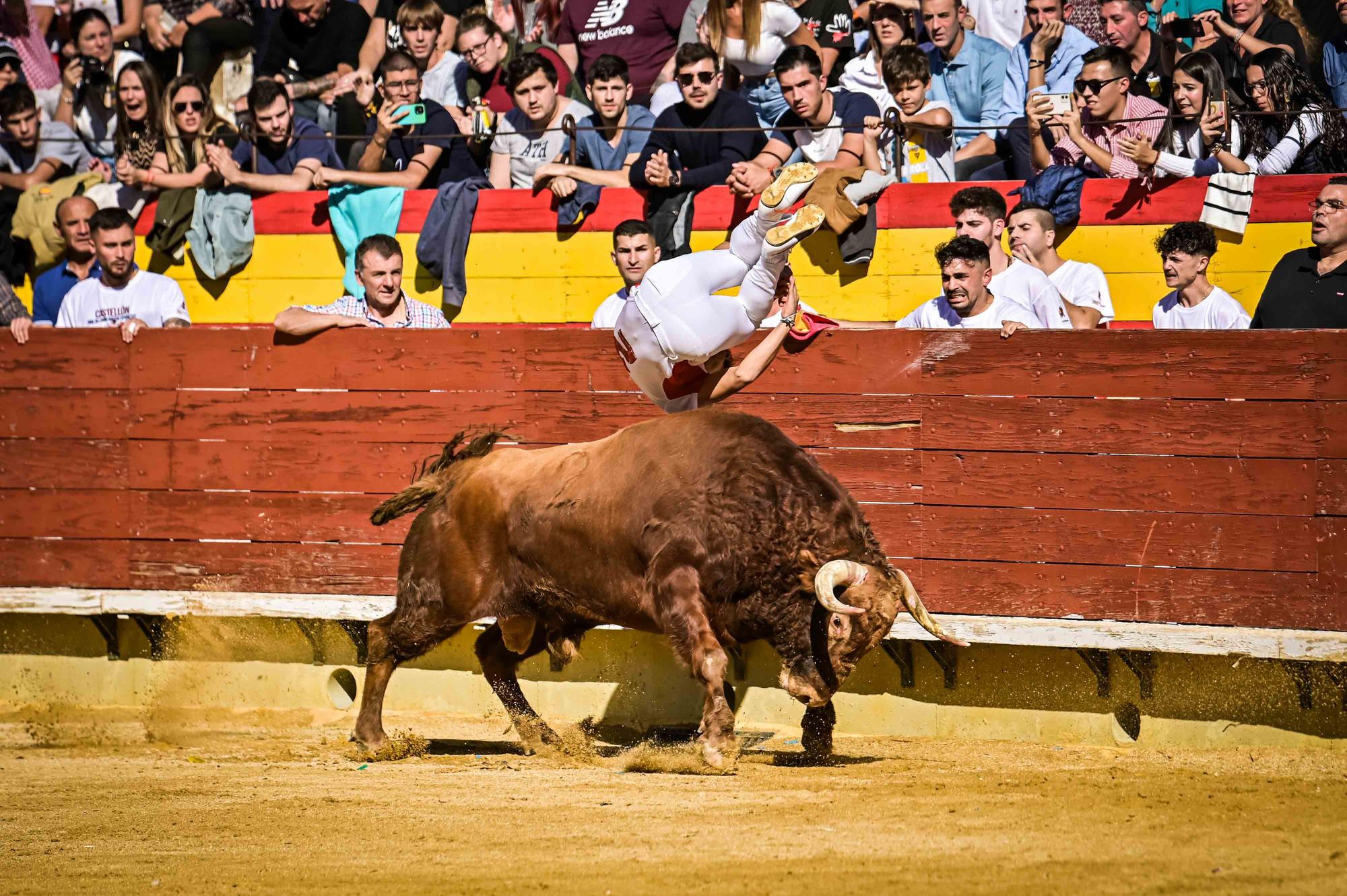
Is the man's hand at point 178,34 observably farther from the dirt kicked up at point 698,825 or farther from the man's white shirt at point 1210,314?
the man's white shirt at point 1210,314

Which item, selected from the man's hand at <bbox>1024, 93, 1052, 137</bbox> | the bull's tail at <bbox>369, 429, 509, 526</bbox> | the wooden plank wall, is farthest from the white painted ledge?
the man's hand at <bbox>1024, 93, 1052, 137</bbox>

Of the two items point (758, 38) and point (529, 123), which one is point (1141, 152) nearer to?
point (758, 38)

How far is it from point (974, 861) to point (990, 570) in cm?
245

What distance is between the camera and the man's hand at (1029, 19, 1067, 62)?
7.45m

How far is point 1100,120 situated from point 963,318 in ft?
4.61

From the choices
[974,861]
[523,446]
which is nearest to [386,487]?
[523,446]

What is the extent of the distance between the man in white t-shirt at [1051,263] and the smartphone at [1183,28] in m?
1.58

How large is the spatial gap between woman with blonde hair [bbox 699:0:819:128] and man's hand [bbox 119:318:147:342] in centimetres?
331

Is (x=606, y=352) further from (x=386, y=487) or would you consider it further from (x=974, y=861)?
(x=974, y=861)

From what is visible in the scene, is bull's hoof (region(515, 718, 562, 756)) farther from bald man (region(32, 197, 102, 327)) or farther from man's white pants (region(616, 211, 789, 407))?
bald man (region(32, 197, 102, 327))

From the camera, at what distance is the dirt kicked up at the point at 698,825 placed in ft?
12.3

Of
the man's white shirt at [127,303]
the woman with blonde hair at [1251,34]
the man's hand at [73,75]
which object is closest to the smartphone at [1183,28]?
the woman with blonde hair at [1251,34]

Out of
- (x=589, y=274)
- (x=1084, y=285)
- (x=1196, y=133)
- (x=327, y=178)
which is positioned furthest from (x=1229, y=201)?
(x=327, y=178)

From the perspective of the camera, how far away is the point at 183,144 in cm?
875
